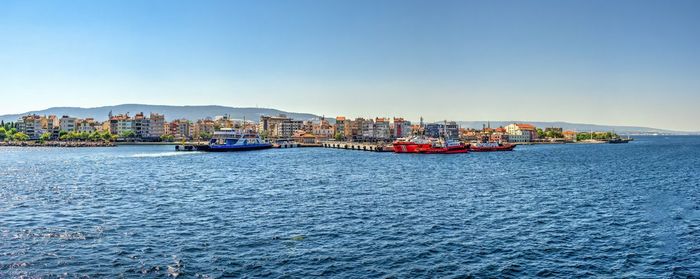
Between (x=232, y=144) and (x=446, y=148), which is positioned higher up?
(x=232, y=144)

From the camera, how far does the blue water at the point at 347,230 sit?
23062 mm

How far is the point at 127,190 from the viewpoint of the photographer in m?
48.9

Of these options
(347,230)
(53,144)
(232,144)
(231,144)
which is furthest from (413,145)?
(53,144)

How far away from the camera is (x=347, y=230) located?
100ft

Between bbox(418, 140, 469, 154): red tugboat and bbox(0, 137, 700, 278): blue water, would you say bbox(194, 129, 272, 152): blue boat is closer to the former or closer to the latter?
bbox(418, 140, 469, 154): red tugboat

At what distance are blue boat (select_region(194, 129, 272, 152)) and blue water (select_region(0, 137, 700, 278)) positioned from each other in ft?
286

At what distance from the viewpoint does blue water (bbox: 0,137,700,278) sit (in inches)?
908

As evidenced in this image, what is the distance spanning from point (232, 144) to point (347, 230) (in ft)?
393

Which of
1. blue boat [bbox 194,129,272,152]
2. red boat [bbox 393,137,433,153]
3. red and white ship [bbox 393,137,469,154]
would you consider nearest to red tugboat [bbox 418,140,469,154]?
red and white ship [bbox 393,137,469,154]

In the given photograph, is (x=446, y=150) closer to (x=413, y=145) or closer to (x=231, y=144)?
(x=413, y=145)

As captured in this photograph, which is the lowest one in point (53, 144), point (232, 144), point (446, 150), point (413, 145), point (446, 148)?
point (446, 150)

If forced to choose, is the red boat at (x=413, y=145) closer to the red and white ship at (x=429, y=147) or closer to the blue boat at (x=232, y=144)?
the red and white ship at (x=429, y=147)

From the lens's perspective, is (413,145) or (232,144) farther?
(232,144)

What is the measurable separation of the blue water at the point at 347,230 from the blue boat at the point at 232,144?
87.1m
